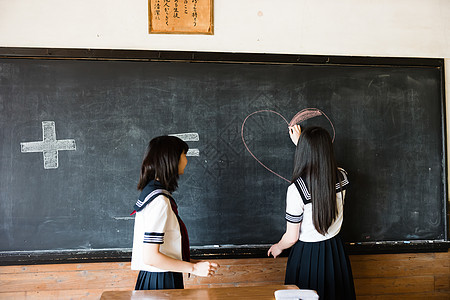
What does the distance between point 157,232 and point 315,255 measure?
2.87 ft

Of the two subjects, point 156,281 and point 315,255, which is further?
point 315,255

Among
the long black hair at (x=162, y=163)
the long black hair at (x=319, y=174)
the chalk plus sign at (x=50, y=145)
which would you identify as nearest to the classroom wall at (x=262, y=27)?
the chalk plus sign at (x=50, y=145)

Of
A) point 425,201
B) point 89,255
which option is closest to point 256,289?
point 89,255

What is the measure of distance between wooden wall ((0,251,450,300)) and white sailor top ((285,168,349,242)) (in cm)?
64

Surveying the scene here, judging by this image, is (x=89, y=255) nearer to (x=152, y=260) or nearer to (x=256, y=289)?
(x=152, y=260)

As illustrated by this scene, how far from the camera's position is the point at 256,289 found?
4.71 feet

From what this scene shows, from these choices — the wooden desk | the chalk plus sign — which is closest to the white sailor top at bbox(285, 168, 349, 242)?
the wooden desk

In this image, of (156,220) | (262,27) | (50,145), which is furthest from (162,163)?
(262,27)

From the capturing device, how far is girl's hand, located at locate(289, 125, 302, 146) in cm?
228

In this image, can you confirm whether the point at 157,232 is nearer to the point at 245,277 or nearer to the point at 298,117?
the point at 245,277

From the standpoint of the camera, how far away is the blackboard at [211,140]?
214 cm

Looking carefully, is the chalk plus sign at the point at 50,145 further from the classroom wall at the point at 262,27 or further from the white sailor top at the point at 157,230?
the white sailor top at the point at 157,230

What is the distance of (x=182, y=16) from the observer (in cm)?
228

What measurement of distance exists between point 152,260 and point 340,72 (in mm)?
1805
